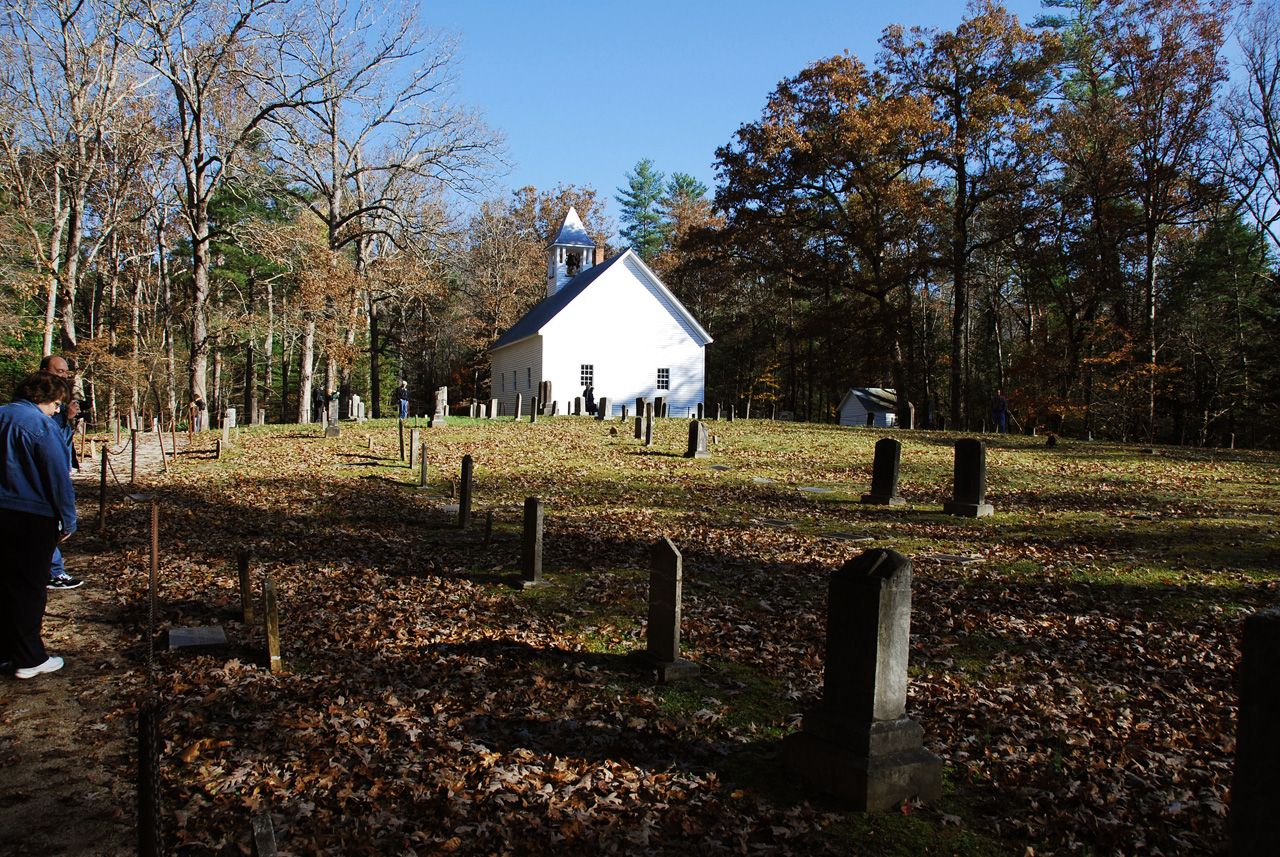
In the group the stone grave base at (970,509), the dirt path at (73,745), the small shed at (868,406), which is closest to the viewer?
the dirt path at (73,745)

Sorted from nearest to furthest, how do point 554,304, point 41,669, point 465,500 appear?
point 41,669
point 465,500
point 554,304

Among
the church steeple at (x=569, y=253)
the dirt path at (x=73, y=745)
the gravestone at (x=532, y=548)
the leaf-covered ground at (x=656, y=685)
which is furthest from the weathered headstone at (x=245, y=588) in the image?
the church steeple at (x=569, y=253)

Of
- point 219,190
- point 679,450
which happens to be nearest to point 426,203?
point 219,190

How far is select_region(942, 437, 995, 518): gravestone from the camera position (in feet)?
42.8

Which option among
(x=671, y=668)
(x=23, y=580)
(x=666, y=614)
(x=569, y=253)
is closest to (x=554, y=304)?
(x=569, y=253)

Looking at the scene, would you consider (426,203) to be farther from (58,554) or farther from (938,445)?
(58,554)

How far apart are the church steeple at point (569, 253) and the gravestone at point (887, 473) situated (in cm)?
3402

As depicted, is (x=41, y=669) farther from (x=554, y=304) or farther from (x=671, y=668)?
(x=554, y=304)

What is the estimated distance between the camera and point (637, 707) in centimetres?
578

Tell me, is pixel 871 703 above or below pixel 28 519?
below

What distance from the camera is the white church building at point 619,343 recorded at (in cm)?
3819

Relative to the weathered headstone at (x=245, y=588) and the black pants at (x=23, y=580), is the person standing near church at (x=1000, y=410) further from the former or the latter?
the black pants at (x=23, y=580)

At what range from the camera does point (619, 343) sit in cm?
3900

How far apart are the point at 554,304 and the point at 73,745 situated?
3773 cm
